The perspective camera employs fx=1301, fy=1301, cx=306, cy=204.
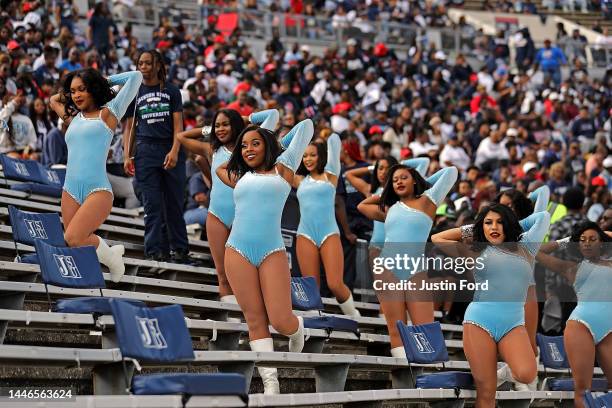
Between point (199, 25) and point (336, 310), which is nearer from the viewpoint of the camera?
point (336, 310)

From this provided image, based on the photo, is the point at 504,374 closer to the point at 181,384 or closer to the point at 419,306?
the point at 419,306

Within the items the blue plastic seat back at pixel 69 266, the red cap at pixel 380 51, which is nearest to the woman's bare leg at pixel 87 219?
the blue plastic seat back at pixel 69 266

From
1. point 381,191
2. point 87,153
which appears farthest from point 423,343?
point 87,153

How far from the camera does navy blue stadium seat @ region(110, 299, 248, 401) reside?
242 inches

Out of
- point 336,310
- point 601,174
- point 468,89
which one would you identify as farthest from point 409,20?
point 336,310

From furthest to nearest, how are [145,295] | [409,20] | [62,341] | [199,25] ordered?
1. [409,20]
2. [199,25]
3. [145,295]
4. [62,341]

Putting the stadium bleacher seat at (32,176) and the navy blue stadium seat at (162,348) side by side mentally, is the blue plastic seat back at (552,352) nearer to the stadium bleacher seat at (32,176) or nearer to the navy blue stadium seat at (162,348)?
the navy blue stadium seat at (162,348)

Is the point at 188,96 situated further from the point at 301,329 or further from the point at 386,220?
the point at 301,329

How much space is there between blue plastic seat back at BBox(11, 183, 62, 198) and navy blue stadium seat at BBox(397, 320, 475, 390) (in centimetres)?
402

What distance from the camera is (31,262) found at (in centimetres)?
857

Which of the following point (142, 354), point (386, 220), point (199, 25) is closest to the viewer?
point (142, 354)

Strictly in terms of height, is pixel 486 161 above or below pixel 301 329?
below

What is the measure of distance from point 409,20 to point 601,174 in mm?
12373

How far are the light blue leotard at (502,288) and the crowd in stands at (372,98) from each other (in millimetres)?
2863
